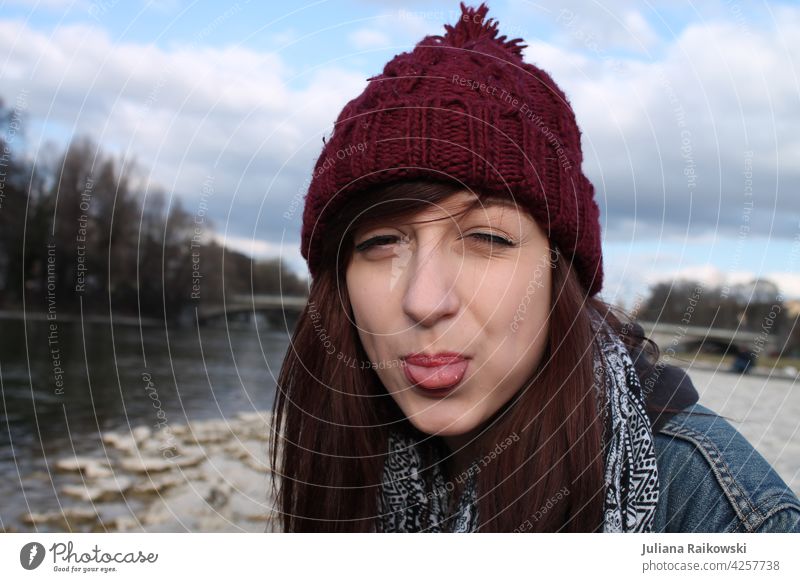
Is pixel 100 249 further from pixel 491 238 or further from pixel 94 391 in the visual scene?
pixel 491 238

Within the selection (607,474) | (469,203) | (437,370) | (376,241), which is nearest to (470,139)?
(469,203)

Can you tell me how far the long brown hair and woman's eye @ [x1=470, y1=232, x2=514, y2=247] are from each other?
8cm

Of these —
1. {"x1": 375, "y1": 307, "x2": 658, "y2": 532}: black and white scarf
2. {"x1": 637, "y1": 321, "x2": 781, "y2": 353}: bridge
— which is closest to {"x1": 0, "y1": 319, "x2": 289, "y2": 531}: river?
{"x1": 375, "y1": 307, "x2": 658, "y2": 532}: black and white scarf

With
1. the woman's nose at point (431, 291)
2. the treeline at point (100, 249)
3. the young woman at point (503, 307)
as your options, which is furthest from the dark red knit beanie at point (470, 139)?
the treeline at point (100, 249)

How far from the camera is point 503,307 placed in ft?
4.24

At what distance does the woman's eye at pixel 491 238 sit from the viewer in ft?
4.22

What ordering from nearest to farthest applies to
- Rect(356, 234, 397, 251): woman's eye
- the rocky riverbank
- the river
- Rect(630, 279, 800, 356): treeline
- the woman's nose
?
the woman's nose
Rect(356, 234, 397, 251): woman's eye
Rect(630, 279, 800, 356): treeline
the rocky riverbank
the river

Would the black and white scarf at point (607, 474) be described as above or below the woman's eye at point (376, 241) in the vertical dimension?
below

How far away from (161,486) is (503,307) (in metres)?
3.84

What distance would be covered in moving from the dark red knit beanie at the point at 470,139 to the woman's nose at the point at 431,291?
0.16 meters

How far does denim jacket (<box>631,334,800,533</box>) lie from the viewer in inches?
51.5

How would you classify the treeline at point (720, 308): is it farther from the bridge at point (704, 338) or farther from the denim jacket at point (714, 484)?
the denim jacket at point (714, 484)

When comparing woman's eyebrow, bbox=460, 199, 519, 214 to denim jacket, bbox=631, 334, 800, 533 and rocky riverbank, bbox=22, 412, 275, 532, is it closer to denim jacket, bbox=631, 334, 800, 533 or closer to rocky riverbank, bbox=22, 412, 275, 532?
denim jacket, bbox=631, 334, 800, 533
